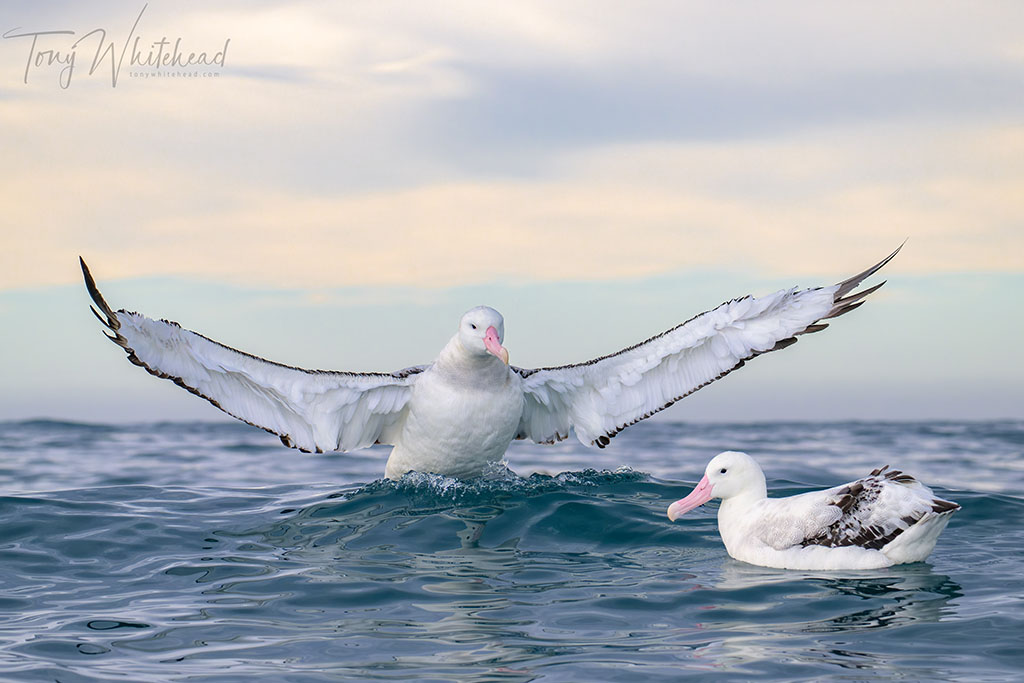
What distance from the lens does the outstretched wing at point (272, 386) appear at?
34.9ft

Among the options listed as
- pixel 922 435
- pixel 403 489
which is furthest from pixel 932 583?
pixel 922 435

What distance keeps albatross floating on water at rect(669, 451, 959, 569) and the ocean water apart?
7.7 inches

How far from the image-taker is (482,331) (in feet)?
36.9

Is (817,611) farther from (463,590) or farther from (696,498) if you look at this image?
(463,590)

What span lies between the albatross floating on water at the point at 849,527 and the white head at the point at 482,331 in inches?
115

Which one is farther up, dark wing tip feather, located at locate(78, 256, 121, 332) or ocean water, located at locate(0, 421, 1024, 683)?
dark wing tip feather, located at locate(78, 256, 121, 332)

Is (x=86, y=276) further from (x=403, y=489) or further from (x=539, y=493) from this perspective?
(x=539, y=493)

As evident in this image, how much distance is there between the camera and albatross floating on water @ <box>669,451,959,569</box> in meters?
9.30

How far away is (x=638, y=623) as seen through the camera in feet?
27.2

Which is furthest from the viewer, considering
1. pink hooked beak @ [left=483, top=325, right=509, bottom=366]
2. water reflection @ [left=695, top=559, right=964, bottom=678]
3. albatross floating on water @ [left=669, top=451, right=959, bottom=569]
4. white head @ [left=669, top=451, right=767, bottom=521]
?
pink hooked beak @ [left=483, top=325, right=509, bottom=366]

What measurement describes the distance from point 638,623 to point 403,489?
201 inches

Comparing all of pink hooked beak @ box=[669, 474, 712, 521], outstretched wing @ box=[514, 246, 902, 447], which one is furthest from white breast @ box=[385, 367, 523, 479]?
pink hooked beak @ box=[669, 474, 712, 521]

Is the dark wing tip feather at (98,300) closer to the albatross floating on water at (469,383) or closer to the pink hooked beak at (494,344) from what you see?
the albatross floating on water at (469,383)

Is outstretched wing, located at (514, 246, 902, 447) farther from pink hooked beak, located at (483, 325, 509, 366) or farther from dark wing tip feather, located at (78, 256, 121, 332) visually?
dark wing tip feather, located at (78, 256, 121, 332)
